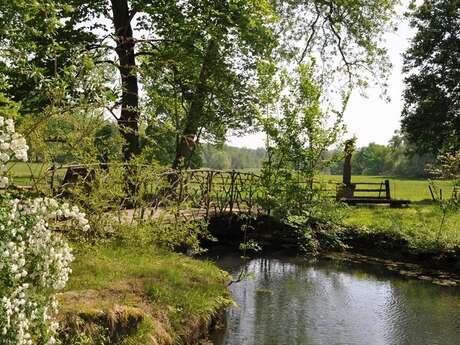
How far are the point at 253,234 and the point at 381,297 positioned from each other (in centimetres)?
723

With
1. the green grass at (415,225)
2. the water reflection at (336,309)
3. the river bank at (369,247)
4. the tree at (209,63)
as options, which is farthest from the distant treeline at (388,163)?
the water reflection at (336,309)

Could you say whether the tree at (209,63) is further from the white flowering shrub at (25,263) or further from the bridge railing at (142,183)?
the white flowering shrub at (25,263)

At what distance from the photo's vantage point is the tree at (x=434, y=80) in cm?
2942

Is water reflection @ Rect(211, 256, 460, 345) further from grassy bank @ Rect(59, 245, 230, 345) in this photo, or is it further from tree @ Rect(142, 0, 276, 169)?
tree @ Rect(142, 0, 276, 169)

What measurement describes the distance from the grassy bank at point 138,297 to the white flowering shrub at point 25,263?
4.31 ft

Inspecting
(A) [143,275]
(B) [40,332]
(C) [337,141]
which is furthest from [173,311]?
(C) [337,141]

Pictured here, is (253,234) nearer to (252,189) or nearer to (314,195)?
(252,189)

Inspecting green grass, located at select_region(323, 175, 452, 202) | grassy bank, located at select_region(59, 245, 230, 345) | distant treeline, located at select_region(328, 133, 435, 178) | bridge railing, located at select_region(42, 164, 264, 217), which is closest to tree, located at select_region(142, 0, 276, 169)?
bridge railing, located at select_region(42, 164, 264, 217)

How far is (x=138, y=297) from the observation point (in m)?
8.16

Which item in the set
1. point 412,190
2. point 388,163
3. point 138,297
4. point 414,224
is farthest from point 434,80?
point 388,163

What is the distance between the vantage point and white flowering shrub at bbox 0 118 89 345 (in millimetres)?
4590

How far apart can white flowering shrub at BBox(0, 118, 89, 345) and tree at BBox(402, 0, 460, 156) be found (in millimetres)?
27511

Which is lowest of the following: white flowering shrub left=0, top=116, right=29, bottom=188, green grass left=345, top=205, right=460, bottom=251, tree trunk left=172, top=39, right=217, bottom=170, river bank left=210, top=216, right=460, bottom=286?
river bank left=210, top=216, right=460, bottom=286

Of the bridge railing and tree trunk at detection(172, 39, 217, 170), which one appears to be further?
tree trunk at detection(172, 39, 217, 170)
